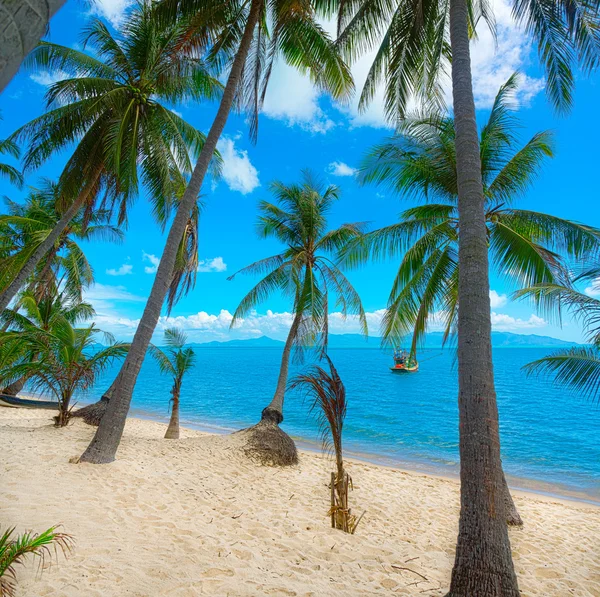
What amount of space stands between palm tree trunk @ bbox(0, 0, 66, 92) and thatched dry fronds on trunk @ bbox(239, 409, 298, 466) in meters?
9.04

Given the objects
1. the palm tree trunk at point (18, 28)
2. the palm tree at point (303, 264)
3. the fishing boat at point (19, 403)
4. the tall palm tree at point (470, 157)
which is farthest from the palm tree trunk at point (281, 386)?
the fishing boat at point (19, 403)

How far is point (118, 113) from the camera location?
930 centimetres

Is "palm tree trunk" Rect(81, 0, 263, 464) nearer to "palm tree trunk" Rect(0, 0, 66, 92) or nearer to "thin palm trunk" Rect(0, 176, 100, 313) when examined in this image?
"thin palm trunk" Rect(0, 176, 100, 313)

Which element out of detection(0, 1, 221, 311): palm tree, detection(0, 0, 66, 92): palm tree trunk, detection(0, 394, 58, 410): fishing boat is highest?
detection(0, 1, 221, 311): palm tree

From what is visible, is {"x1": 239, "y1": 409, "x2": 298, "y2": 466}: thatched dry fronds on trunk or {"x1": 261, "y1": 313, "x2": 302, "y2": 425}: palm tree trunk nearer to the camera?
{"x1": 239, "y1": 409, "x2": 298, "y2": 466}: thatched dry fronds on trunk

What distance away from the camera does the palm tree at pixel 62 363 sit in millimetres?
8750

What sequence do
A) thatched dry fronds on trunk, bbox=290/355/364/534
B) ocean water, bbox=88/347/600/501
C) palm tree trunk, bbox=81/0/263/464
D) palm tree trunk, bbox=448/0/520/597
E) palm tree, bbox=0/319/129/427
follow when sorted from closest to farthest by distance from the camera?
palm tree trunk, bbox=448/0/520/597, thatched dry fronds on trunk, bbox=290/355/364/534, palm tree trunk, bbox=81/0/263/464, palm tree, bbox=0/319/129/427, ocean water, bbox=88/347/600/501

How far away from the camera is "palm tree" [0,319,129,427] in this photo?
8.75m

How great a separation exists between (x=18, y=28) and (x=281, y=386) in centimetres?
1095

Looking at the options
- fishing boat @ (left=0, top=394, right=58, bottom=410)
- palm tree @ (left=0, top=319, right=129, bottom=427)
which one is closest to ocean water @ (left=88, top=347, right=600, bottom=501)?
palm tree @ (left=0, top=319, right=129, bottom=427)

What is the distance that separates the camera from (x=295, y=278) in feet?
42.8

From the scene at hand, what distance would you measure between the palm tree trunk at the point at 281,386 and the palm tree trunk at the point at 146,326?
445cm

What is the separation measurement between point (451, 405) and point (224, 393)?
21646 millimetres

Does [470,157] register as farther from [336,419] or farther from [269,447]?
[269,447]
